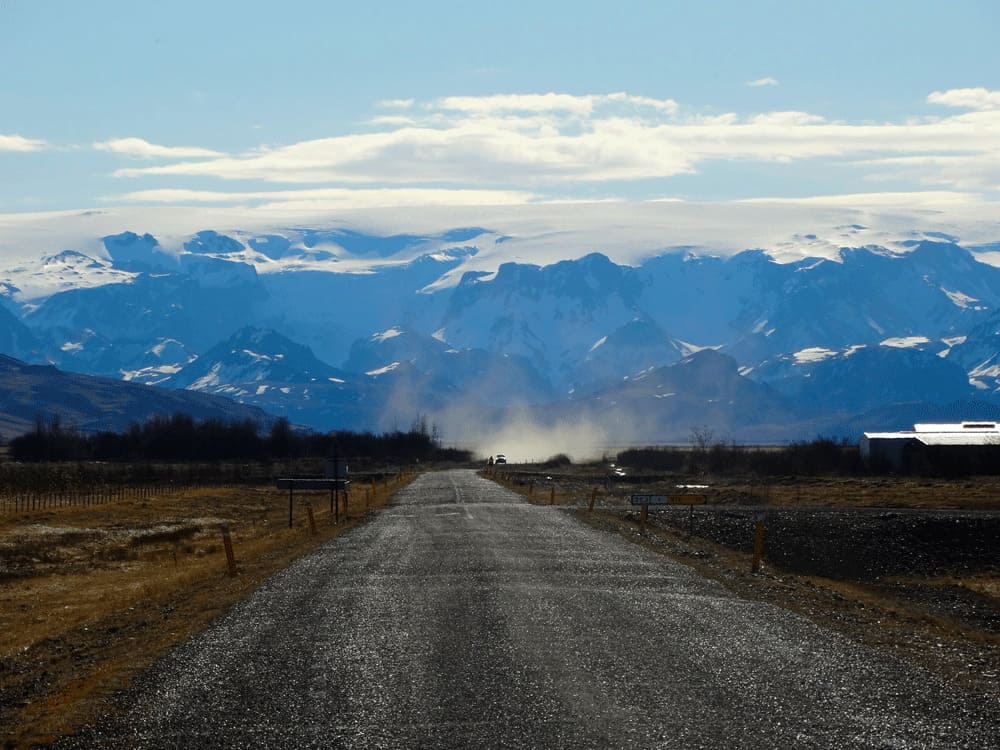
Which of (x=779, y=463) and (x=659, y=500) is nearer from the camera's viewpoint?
(x=659, y=500)

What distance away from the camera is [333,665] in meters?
16.3

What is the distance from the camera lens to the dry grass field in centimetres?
1587

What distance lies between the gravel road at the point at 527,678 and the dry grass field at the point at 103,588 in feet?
2.28

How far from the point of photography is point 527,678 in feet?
50.2

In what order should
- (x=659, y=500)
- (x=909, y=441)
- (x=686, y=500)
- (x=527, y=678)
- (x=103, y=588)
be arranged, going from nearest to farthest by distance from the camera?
1. (x=527, y=678)
2. (x=103, y=588)
3. (x=659, y=500)
4. (x=686, y=500)
5. (x=909, y=441)

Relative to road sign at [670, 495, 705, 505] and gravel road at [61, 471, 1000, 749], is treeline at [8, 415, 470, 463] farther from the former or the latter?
gravel road at [61, 471, 1000, 749]

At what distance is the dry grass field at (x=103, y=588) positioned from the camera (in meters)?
15.9

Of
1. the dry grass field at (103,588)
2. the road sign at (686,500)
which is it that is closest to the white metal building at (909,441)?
the dry grass field at (103,588)

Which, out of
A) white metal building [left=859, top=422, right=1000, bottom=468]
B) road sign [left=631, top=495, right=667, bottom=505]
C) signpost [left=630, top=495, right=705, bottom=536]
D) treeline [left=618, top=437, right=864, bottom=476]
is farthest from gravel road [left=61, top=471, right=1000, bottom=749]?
white metal building [left=859, top=422, right=1000, bottom=468]

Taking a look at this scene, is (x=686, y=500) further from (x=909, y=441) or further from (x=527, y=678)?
(x=909, y=441)

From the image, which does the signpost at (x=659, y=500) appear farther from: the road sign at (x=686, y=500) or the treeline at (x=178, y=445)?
the treeline at (x=178, y=445)

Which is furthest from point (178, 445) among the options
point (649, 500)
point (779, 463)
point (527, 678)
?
point (527, 678)

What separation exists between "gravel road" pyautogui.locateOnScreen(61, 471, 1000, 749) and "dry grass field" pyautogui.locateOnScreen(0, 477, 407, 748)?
696 mm

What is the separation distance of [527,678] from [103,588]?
70.6 feet
